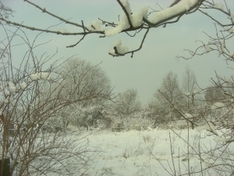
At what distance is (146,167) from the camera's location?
5.40 m

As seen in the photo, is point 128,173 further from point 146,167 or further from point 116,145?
point 116,145

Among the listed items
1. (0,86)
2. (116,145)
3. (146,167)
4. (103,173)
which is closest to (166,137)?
(116,145)

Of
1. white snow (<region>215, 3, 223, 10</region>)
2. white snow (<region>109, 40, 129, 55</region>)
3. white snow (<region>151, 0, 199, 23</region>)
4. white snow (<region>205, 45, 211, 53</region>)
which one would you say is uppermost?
white snow (<region>215, 3, 223, 10</region>)

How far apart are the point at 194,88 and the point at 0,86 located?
186cm

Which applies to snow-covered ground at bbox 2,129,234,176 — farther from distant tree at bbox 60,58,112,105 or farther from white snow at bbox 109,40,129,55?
white snow at bbox 109,40,129,55

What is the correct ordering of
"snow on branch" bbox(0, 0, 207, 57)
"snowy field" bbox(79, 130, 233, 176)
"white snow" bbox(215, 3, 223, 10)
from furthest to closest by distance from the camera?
"snowy field" bbox(79, 130, 233, 176), "white snow" bbox(215, 3, 223, 10), "snow on branch" bbox(0, 0, 207, 57)

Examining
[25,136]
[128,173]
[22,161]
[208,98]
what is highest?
[208,98]

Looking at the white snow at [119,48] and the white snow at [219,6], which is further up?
the white snow at [219,6]

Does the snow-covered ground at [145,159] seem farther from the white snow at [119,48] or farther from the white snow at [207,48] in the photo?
the white snow at [119,48]

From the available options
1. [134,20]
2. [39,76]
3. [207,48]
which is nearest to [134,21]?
[134,20]

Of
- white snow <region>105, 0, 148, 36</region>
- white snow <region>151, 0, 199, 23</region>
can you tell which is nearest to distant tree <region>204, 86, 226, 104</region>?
white snow <region>151, 0, 199, 23</region>

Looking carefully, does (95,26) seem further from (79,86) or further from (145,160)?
(145,160)

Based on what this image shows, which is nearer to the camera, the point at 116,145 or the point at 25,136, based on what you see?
the point at 25,136

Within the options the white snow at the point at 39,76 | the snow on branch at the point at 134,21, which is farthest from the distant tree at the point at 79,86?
the snow on branch at the point at 134,21
